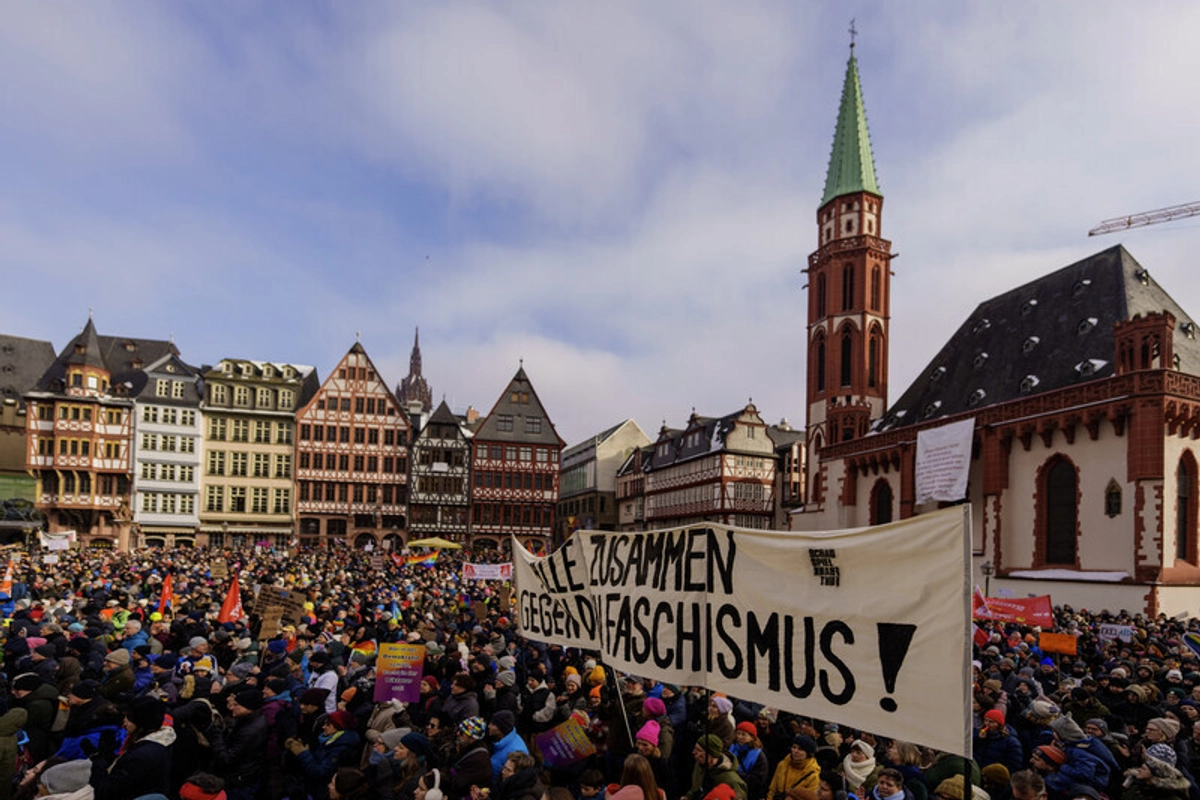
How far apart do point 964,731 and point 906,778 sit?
121 inches

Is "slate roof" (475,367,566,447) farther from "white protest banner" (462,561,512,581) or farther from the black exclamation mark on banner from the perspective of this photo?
the black exclamation mark on banner

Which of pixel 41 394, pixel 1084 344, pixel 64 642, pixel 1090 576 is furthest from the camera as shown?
pixel 41 394

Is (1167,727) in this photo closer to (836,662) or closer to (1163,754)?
(1163,754)

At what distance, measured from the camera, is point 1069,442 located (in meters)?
32.8

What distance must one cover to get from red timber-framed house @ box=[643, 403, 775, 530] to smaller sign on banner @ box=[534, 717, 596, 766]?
183 ft

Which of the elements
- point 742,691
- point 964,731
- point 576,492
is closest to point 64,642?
point 742,691

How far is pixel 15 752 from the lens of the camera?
254 inches

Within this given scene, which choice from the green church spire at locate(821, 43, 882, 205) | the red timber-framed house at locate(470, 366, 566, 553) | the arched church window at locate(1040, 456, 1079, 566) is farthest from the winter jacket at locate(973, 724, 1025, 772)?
the red timber-framed house at locate(470, 366, 566, 553)

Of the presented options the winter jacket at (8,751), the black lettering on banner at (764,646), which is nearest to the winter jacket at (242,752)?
the winter jacket at (8,751)

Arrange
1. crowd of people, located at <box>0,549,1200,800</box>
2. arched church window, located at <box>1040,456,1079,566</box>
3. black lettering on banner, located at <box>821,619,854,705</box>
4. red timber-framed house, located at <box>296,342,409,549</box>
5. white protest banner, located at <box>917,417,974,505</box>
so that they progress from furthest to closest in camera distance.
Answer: red timber-framed house, located at <box>296,342,409,549</box>
white protest banner, located at <box>917,417,974,505</box>
arched church window, located at <box>1040,456,1079,566</box>
crowd of people, located at <box>0,549,1200,800</box>
black lettering on banner, located at <box>821,619,854,705</box>

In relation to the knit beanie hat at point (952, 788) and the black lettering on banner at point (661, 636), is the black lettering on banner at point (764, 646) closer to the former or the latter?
the black lettering on banner at point (661, 636)

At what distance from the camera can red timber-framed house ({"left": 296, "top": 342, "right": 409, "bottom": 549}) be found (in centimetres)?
6291

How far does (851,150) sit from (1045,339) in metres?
21.9

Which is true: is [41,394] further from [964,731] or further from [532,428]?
[964,731]
